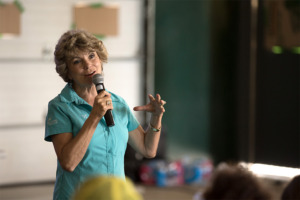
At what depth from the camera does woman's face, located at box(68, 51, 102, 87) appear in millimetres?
2203

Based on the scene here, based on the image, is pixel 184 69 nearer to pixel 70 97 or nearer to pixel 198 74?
pixel 198 74

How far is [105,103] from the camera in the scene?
2094 millimetres

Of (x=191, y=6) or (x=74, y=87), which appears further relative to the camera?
(x=191, y=6)

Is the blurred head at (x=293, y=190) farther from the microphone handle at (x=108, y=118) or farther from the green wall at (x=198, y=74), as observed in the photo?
the green wall at (x=198, y=74)

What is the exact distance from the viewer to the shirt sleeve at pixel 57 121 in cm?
211

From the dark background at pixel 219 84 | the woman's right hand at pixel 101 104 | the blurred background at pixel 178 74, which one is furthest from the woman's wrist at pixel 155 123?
the dark background at pixel 219 84

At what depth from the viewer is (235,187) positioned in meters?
1.26

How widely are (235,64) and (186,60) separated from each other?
0.50 meters

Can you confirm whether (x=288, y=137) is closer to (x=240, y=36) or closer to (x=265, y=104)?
(x=265, y=104)

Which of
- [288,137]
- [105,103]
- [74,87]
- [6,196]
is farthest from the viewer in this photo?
[288,137]

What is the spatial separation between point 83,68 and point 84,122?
215 mm

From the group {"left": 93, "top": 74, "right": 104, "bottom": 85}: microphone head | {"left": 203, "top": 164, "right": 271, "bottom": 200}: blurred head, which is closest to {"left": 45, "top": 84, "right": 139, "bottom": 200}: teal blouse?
{"left": 93, "top": 74, "right": 104, "bottom": 85}: microphone head

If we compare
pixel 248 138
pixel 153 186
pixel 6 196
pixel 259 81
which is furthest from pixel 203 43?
pixel 6 196

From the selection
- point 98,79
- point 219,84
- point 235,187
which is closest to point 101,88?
point 98,79
